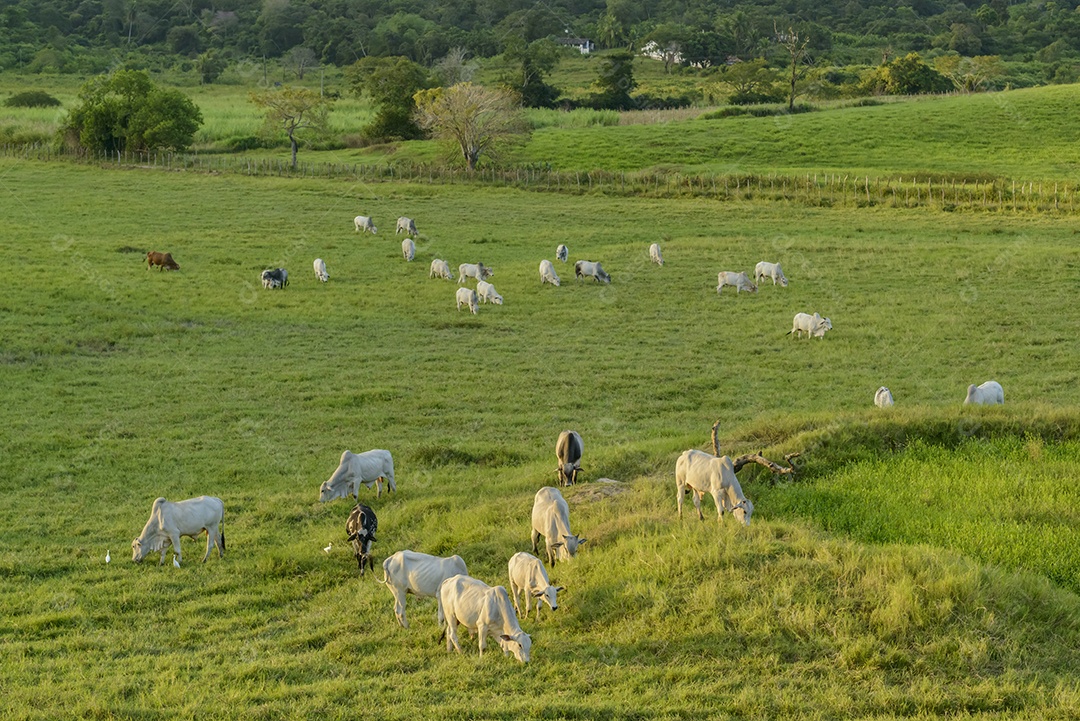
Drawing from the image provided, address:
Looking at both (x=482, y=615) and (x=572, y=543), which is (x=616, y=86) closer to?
(x=572, y=543)

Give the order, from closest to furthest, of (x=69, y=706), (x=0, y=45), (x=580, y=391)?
(x=69, y=706) → (x=580, y=391) → (x=0, y=45)

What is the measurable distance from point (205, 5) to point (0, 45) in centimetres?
4157

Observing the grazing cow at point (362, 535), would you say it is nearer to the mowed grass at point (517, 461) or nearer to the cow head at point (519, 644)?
the mowed grass at point (517, 461)

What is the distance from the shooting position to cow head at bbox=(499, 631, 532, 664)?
971 centimetres

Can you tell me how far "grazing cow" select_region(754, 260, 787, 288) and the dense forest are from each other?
83075 mm

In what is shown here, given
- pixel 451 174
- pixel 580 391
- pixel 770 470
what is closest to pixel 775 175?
pixel 451 174

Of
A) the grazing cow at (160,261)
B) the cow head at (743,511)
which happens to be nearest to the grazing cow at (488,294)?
the grazing cow at (160,261)

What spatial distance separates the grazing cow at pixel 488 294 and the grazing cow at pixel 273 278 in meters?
6.09

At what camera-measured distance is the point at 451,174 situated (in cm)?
5919

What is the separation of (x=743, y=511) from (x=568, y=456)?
356cm

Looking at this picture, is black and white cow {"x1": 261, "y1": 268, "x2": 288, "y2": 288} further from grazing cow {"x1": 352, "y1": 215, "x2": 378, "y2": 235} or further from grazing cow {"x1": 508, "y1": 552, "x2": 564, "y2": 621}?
grazing cow {"x1": 508, "y1": 552, "x2": 564, "y2": 621}

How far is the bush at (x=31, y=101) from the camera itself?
84562 millimetres

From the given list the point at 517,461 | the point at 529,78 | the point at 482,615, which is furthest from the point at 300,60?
the point at 482,615

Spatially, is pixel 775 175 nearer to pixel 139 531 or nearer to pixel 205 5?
pixel 139 531
